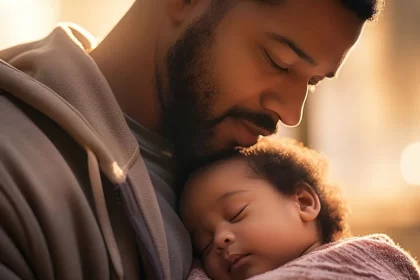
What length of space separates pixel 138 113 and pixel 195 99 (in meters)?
0.11

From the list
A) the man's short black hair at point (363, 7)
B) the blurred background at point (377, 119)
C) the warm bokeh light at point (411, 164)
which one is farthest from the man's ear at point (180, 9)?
the warm bokeh light at point (411, 164)

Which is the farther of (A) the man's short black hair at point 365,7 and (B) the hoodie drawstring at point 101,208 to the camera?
(A) the man's short black hair at point 365,7

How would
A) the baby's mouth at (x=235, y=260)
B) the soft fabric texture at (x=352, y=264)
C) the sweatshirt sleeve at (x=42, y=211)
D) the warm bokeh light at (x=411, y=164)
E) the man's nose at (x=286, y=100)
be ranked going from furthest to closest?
1. the warm bokeh light at (x=411, y=164)
2. the man's nose at (x=286, y=100)
3. the baby's mouth at (x=235, y=260)
4. the soft fabric texture at (x=352, y=264)
5. the sweatshirt sleeve at (x=42, y=211)

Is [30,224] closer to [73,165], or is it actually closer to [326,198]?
[73,165]

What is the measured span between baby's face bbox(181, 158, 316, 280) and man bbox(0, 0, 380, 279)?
0.05m

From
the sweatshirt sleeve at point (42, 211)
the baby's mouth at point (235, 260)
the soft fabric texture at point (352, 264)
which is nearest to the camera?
the sweatshirt sleeve at point (42, 211)

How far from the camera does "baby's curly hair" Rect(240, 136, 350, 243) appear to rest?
3.89 ft

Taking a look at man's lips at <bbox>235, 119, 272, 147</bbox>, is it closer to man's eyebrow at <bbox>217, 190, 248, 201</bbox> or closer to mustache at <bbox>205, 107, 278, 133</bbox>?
mustache at <bbox>205, 107, 278, 133</bbox>

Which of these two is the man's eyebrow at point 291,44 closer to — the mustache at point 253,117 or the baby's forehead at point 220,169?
the mustache at point 253,117

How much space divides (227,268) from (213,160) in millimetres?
242

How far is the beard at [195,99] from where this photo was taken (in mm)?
1180

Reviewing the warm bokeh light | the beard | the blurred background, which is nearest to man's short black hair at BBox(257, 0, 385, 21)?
the beard

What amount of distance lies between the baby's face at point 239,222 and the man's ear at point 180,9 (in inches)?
11.9

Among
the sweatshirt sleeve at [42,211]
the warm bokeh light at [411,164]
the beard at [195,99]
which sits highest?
the beard at [195,99]
